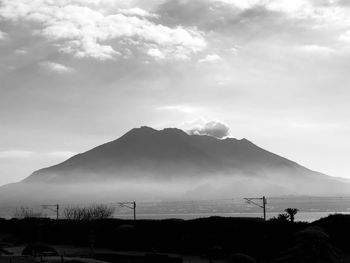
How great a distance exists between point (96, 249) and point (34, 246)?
39.5ft

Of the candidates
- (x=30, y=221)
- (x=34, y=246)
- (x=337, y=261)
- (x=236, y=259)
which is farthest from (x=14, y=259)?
(x=30, y=221)

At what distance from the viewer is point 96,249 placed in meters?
62.1

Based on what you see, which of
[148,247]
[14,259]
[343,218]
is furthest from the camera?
[148,247]

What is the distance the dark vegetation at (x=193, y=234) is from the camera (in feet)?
156

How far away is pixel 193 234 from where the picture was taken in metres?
56.6

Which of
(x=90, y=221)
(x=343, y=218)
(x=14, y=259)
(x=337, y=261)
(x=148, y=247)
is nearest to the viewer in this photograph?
(x=337, y=261)

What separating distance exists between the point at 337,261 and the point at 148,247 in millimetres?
32476

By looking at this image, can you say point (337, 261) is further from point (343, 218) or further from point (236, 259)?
point (343, 218)

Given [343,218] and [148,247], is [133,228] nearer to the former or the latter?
[148,247]

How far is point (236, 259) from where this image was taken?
37.6m

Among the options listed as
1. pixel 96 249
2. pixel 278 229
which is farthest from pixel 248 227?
pixel 96 249

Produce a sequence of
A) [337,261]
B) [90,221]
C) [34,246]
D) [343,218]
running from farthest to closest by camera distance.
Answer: [90,221]
[34,246]
[343,218]
[337,261]

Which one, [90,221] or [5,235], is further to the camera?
[5,235]

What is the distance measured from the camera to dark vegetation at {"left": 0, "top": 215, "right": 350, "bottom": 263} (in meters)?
47.6
